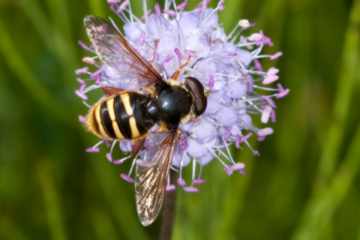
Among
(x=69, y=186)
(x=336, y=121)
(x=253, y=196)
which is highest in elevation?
(x=69, y=186)

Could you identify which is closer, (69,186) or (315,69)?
(69,186)

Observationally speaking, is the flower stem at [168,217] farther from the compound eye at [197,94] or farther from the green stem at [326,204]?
the green stem at [326,204]

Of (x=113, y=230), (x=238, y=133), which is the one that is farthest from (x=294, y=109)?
(x=238, y=133)

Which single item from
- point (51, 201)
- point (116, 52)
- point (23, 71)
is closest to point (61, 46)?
point (23, 71)

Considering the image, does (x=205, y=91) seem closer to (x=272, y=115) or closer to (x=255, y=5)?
(x=272, y=115)

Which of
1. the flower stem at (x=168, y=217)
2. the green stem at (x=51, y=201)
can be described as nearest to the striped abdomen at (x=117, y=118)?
the flower stem at (x=168, y=217)

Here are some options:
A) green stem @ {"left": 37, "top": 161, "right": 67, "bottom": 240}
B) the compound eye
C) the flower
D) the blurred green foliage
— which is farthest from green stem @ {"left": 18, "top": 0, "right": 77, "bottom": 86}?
the compound eye

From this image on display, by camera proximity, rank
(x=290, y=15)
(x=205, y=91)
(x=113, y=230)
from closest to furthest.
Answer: (x=205, y=91) < (x=113, y=230) < (x=290, y=15)
